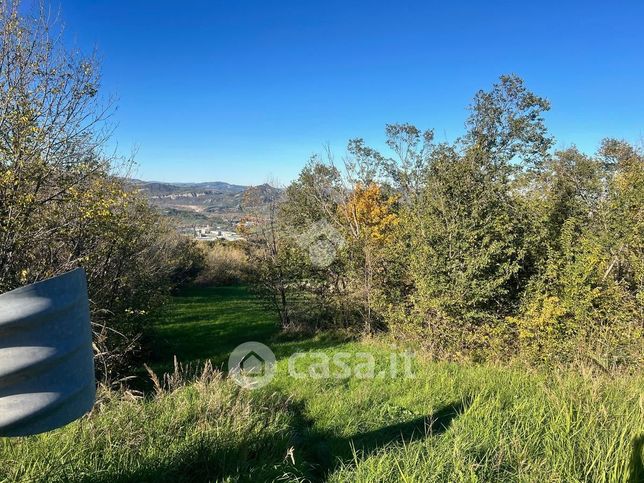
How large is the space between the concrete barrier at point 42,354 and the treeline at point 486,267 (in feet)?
23.2

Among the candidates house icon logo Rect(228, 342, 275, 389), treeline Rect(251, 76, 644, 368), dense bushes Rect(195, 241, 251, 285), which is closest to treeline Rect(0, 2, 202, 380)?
house icon logo Rect(228, 342, 275, 389)

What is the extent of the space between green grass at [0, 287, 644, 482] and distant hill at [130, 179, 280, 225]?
5735mm

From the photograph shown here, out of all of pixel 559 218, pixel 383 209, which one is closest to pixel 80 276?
pixel 559 218

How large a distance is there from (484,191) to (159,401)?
7.00 meters

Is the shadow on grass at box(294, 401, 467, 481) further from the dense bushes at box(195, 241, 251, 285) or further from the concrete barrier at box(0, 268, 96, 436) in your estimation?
the dense bushes at box(195, 241, 251, 285)

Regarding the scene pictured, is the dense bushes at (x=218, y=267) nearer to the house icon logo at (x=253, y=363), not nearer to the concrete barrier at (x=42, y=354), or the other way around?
the house icon logo at (x=253, y=363)

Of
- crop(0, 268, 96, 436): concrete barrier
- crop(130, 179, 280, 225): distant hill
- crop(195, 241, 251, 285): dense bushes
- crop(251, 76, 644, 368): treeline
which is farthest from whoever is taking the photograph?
crop(195, 241, 251, 285): dense bushes

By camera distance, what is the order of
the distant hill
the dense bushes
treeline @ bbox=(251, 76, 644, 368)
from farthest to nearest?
the dense bushes, the distant hill, treeline @ bbox=(251, 76, 644, 368)

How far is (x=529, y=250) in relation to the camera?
8.02 m

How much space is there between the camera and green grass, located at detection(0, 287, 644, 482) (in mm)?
2967

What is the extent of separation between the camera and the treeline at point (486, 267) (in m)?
7.00

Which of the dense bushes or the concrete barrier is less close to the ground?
the concrete barrier

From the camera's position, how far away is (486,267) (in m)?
7.93

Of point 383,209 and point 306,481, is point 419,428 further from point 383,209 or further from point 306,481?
point 383,209
